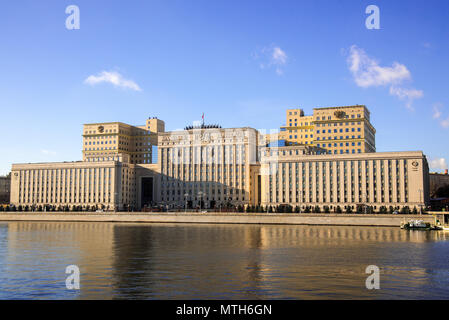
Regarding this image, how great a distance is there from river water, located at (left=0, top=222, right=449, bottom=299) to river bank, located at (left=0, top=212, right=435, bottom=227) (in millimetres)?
48086

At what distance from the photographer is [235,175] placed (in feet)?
618

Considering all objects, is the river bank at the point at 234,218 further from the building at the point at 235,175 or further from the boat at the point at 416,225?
the building at the point at 235,175

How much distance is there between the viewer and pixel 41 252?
58875mm

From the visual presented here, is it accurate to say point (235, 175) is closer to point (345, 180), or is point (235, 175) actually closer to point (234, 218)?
point (345, 180)

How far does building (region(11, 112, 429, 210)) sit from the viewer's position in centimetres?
15650

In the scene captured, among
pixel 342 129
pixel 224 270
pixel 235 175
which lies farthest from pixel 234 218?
pixel 224 270

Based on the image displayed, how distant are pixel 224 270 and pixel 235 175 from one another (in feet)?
475

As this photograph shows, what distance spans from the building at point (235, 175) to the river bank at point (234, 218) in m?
34.1

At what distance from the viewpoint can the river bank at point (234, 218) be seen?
116688 millimetres

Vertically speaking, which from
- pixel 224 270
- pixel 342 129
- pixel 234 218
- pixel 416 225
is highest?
pixel 342 129

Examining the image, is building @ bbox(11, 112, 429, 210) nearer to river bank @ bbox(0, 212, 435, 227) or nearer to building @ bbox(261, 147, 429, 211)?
building @ bbox(261, 147, 429, 211)
